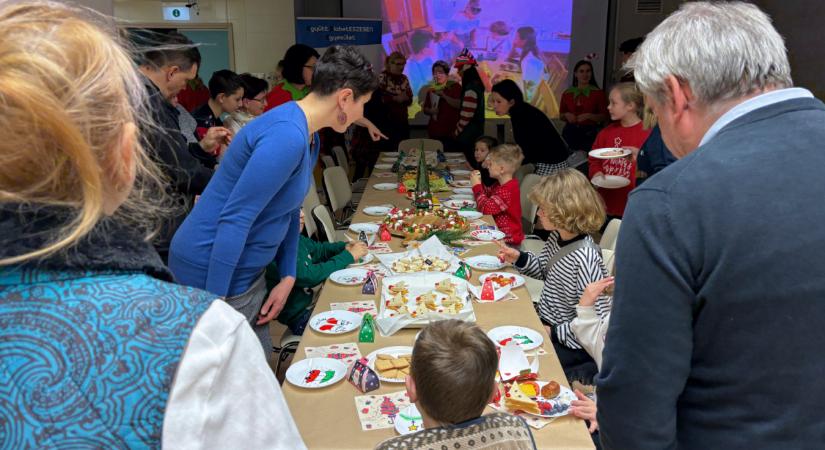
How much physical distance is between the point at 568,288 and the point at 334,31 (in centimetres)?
614

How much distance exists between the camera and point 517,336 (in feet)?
7.18

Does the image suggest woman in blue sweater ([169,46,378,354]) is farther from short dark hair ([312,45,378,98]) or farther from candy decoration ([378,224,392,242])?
candy decoration ([378,224,392,242])

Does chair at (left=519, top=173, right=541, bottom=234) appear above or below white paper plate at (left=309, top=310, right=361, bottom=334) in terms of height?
below

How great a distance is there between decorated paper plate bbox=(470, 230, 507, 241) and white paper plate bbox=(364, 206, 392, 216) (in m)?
0.80

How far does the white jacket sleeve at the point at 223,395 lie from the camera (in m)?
0.66

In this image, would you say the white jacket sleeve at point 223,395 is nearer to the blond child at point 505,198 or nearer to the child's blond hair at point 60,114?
the child's blond hair at point 60,114

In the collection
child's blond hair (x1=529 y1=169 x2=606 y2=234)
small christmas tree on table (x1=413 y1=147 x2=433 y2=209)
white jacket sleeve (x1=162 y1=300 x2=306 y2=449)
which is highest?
white jacket sleeve (x1=162 y1=300 x2=306 y2=449)

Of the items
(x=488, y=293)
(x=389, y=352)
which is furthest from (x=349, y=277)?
(x=389, y=352)

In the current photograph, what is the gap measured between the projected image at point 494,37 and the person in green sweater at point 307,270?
6.29 m

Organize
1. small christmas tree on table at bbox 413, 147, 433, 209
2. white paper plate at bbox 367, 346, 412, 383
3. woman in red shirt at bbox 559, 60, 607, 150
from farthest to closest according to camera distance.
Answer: woman in red shirt at bbox 559, 60, 607, 150
small christmas tree on table at bbox 413, 147, 433, 209
white paper plate at bbox 367, 346, 412, 383

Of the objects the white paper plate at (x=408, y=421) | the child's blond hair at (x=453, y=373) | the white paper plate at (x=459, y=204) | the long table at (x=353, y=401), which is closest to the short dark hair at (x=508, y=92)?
the white paper plate at (x=459, y=204)

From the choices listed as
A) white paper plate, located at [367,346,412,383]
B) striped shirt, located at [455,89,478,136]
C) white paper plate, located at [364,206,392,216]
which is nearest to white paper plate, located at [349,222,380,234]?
white paper plate, located at [364,206,392,216]

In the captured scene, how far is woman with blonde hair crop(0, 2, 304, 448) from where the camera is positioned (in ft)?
2.04

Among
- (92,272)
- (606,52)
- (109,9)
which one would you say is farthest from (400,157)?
(92,272)
